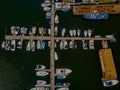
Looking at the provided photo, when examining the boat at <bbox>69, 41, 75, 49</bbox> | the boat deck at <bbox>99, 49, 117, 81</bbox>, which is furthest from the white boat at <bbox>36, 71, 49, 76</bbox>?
the boat deck at <bbox>99, 49, 117, 81</bbox>

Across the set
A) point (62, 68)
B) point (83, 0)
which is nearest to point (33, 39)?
point (62, 68)

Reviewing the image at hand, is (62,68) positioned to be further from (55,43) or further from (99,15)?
(99,15)

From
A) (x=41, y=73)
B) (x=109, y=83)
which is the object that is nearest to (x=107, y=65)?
(x=109, y=83)

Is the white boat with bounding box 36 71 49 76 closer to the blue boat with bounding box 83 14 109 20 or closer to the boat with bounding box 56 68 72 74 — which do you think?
the boat with bounding box 56 68 72 74

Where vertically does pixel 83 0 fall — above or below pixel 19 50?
above

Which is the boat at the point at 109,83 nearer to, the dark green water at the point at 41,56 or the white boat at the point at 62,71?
the dark green water at the point at 41,56
